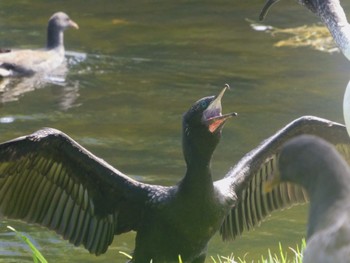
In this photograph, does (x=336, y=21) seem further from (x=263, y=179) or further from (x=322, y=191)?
(x=322, y=191)

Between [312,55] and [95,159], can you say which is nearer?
[95,159]

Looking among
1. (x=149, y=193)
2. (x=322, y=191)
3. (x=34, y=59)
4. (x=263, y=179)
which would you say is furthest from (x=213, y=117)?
(x=34, y=59)

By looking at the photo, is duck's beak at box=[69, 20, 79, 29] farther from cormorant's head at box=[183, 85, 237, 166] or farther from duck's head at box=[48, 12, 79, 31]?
cormorant's head at box=[183, 85, 237, 166]

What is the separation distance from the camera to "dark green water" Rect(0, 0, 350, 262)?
10602mm

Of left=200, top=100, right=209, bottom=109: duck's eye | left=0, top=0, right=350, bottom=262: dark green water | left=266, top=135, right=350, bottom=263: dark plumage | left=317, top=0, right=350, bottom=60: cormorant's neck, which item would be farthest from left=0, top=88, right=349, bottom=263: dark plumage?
left=0, top=0, right=350, bottom=262: dark green water

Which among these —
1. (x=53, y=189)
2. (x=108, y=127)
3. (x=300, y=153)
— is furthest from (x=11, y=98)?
(x=300, y=153)

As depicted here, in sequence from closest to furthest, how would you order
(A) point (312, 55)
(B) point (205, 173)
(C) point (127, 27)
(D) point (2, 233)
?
1. (B) point (205, 173)
2. (D) point (2, 233)
3. (A) point (312, 55)
4. (C) point (127, 27)

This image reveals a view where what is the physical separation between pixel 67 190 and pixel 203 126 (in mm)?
1125

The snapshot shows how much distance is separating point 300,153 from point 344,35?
3.09m

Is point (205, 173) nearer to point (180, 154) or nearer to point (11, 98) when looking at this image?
point (180, 154)

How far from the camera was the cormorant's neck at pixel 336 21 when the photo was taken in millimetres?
7906

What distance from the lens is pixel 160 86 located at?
1418 centimetres

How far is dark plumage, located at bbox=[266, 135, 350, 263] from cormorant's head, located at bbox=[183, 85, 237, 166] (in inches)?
59.6

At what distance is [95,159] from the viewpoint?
281 inches
